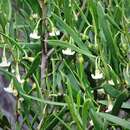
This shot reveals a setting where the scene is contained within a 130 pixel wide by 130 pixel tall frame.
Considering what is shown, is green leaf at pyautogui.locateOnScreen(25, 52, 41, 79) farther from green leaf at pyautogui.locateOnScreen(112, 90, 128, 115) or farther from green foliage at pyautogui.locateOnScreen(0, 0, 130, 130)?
green leaf at pyautogui.locateOnScreen(112, 90, 128, 115)

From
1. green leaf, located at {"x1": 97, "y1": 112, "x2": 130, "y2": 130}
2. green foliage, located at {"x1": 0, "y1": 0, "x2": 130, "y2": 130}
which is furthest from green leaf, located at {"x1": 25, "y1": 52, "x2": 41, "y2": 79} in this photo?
green leaf, located at {"x1": 97, "y1": 112, "x2": 130, "y2": 130}

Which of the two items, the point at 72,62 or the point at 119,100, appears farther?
the point at 72,62

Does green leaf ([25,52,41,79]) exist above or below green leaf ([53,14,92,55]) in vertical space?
below

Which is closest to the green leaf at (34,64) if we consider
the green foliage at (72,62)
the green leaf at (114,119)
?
the green foliage at (72,62)

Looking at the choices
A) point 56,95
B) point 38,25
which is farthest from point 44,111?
point 38,25

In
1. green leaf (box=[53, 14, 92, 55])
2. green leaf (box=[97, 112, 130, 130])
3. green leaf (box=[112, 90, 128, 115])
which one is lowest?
green leaf (box=[97, 112, 130, 130])

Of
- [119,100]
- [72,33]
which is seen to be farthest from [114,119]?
[72,33]

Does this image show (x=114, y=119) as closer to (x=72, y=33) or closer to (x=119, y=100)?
(x=119, y=100)

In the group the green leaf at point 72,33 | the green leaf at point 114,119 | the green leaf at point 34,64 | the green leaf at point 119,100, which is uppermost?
the green leaf at point 72,33

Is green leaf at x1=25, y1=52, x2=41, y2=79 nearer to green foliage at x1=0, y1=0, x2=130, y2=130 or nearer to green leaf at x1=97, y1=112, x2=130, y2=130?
green foliage at x1=0, y1=0, x2=130, y2=130

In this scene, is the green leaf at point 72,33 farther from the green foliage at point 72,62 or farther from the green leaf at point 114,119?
the green leaf at point 114,119

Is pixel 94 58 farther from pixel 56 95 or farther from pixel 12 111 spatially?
pixel 12 111
